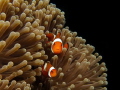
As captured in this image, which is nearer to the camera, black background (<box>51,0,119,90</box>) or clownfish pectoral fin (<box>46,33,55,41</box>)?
clownfish pectoral fin (<box>46,33,55,41</box>)

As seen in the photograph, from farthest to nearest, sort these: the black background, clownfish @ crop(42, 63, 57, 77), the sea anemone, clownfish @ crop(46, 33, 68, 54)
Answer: the black background → clownfish @ crop(46, 33, 68, 54) → clownfish @ crop(42, 63, 57, 77) → the sea anemone

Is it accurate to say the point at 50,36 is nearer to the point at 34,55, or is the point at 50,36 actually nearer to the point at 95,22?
the point at 34,55

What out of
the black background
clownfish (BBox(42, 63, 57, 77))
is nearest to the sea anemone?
clownfish (BBox(42, 63, 57, 77))

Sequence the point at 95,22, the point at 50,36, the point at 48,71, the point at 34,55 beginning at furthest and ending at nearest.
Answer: the point at 95,22, the point at 50,36, the point at 48,71, the point at 34,55

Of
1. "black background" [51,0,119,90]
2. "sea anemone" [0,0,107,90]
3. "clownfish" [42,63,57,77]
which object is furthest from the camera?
"black background" [51,0,119,90]

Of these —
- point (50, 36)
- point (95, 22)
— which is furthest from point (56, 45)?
point (95, 22)

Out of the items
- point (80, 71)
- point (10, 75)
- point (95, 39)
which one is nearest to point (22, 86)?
point (10, 75)

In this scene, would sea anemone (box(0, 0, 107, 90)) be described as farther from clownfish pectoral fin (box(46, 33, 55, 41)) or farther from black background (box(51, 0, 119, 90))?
black background (box(51, 0, 119, 90))
